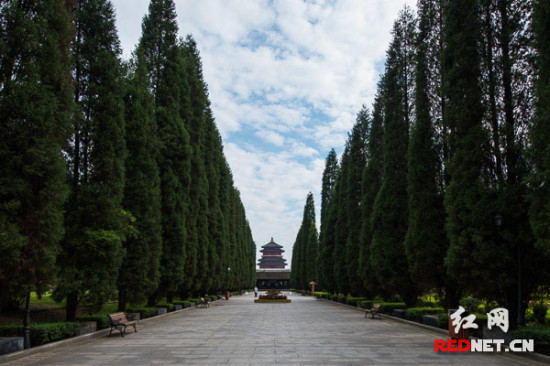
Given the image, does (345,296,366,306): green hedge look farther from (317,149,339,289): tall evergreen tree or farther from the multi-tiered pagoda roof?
the multi-tiered pagoda roof

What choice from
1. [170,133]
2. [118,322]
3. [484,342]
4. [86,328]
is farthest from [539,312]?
[170,133]

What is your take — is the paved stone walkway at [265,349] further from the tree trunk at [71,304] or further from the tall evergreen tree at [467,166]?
the tall evergreen tree at [467,166]

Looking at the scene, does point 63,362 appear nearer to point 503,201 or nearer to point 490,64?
point 503,201

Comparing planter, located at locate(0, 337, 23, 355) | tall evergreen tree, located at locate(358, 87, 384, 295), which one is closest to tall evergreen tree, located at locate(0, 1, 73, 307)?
planter, located at locate(0, 337, 23, 355)

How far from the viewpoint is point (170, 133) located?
2106 centimetres

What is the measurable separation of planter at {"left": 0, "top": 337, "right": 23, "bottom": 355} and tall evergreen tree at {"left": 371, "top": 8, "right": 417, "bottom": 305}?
45.3 feet

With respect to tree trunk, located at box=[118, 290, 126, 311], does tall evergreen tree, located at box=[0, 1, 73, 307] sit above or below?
above

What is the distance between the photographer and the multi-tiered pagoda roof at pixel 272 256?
Result: 110 metres

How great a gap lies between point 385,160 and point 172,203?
993cm

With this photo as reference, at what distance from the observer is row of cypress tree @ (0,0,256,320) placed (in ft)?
30.3

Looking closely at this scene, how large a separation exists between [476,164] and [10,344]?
1153 cm

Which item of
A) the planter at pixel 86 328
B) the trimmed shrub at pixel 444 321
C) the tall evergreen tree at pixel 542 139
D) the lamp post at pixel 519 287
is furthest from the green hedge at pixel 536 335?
the planter at pixel 86 328

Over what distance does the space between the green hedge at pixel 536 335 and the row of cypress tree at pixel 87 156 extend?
1008 cm

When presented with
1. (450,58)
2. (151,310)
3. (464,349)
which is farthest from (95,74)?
(464,349)
